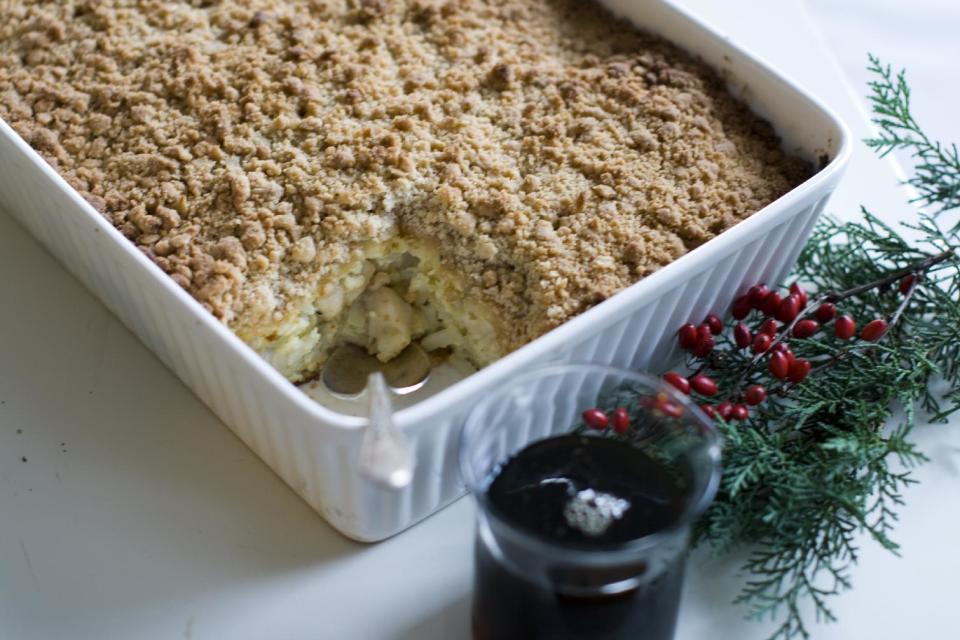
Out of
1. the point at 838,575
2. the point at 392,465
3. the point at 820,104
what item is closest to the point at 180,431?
the point at 392,465

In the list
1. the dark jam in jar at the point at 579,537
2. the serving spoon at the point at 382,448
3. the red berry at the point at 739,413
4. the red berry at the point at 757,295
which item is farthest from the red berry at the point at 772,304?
the serving spoon at the point at 382,448

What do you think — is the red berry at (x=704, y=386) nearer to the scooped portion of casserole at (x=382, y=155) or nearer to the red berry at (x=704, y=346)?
the red berry at (x=704, y=346)

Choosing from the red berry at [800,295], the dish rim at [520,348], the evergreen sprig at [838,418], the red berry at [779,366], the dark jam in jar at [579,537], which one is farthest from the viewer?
the red berry at [800,295]

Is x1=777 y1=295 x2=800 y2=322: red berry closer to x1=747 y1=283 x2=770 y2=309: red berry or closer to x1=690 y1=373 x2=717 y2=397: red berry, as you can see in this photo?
x1=747 y1=283 x2=770 y2=309: red berry

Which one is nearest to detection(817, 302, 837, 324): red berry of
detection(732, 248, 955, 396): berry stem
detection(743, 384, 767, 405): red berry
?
detection(732, 248, 955, 396): berry stem

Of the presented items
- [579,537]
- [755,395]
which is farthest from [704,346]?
[579,537]

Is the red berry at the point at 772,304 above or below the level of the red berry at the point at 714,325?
above

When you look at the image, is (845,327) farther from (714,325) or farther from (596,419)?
(596,419)
